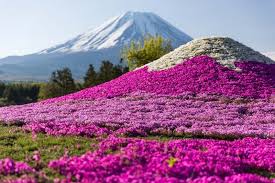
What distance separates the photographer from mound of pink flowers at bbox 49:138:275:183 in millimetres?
13211

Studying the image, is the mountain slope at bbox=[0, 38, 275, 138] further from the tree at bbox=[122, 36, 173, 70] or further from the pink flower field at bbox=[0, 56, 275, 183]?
the tree at bbox=[122, 36, 173, 70]

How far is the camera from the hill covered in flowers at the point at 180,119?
1427cm

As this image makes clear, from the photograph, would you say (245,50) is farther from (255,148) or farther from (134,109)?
(255,148)

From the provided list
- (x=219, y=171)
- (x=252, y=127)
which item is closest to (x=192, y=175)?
(x=219, y=171)

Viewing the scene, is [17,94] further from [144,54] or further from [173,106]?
[173,106]

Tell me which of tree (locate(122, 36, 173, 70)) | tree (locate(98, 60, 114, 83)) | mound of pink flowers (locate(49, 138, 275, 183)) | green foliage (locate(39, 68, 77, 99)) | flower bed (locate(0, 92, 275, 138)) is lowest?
mound of pink flowers (locate(49, 138, 275, 183))

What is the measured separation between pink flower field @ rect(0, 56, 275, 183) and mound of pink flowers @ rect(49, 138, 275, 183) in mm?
29

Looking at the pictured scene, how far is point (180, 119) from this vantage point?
97.2 feet

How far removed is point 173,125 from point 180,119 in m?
2.32

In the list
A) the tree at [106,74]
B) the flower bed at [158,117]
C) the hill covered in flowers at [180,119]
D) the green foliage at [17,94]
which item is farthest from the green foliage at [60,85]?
the flower bed at [158,117]

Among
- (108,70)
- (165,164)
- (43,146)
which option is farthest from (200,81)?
(108,70)

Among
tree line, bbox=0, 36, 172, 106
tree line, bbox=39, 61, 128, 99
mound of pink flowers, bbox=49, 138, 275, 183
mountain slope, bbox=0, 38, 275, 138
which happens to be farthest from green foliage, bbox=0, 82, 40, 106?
mound of pink flowers, bbox=49, 138, 275, 183

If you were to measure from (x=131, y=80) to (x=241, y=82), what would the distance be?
37.6 ft

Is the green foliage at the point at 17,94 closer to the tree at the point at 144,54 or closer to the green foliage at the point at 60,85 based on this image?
the green foliage at the point at 60,85
